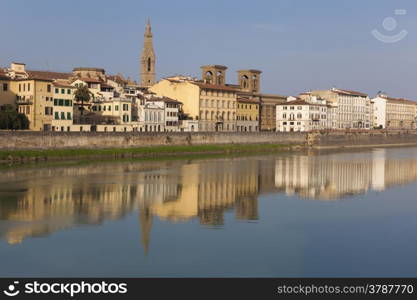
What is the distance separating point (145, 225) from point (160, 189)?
33.4 feet

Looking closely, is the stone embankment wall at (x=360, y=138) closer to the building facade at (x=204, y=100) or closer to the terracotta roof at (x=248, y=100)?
the terracotta roof at (x=248, y=100)

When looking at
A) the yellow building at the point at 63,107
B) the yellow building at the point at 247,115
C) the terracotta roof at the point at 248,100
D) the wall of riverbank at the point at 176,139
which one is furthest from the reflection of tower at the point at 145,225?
the terracotta roof at the point at 248,100

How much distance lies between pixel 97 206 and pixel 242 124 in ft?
212

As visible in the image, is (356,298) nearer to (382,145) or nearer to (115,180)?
(115,180)

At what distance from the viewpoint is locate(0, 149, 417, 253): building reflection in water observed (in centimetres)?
2473

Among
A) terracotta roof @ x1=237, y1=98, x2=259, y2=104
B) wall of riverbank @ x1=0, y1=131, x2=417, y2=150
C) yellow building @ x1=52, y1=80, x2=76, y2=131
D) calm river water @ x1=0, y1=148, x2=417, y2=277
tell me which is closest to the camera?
calm river water @ x1=0, y1=148, x2=417, y2=277

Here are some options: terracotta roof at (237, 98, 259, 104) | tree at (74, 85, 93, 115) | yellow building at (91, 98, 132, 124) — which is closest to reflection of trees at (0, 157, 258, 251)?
tree at (74, 85, 93, 115)

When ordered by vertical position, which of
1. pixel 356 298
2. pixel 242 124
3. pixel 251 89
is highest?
pixel 251 89

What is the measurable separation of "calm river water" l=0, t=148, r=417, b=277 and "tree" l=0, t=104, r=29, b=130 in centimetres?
1177

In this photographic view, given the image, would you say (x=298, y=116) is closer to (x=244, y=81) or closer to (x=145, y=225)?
(x=244, y=81)

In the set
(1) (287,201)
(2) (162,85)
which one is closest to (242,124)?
(2) (162,85)

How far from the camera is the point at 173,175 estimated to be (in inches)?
1607

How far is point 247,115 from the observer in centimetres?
9294

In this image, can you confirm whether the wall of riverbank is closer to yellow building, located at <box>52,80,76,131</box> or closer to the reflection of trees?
yellow building, located at <box>52,80,76,131</box>
